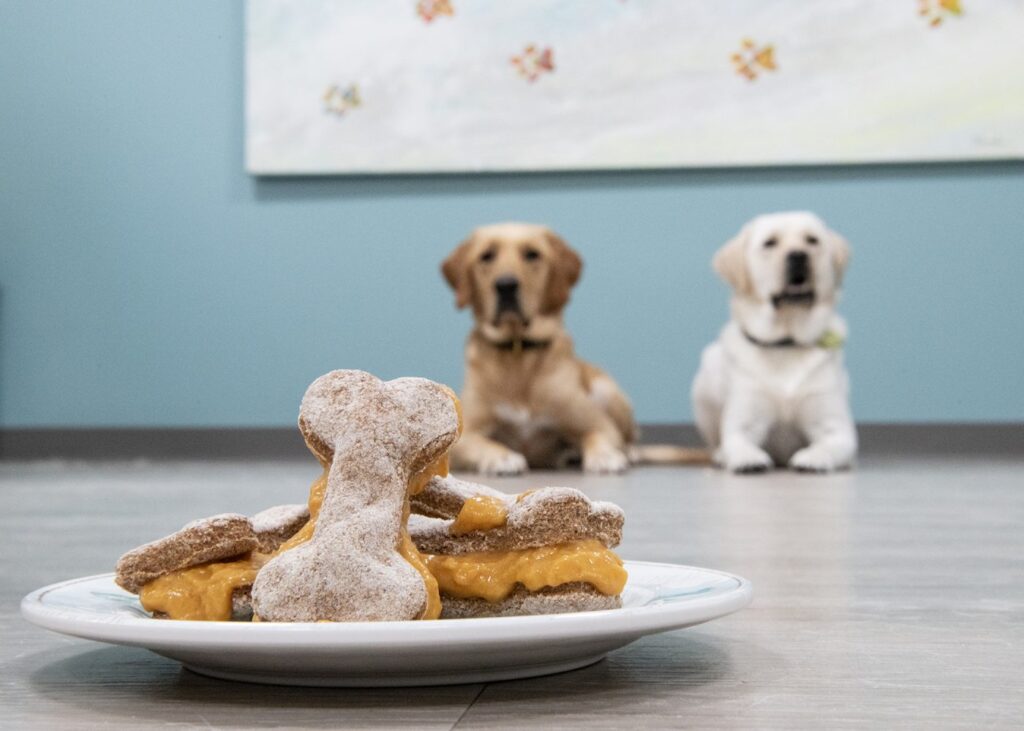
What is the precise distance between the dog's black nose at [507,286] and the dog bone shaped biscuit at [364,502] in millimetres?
2679

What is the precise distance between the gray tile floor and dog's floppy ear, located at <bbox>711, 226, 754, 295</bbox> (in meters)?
1.72

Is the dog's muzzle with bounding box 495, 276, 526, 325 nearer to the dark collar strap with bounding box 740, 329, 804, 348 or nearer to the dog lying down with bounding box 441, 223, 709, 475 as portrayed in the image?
the dog lying down with bounding box 441, 223, 709, 475

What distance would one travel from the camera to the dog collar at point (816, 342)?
336cm

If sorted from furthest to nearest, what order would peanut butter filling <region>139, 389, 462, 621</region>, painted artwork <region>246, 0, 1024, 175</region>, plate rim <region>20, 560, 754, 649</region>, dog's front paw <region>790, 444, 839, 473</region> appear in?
painted artwork <region>246, 0, 1024, 175</region>, dog's front paw <region>790, 444, 839, 473</region>, peanut butter filling <region>139, 389, 462, 621</region>, plate rim <region>20, 560, 754, 649</region>

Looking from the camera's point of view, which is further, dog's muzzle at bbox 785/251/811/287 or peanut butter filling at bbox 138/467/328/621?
dog's muzzle at bbox 785/251/811/287

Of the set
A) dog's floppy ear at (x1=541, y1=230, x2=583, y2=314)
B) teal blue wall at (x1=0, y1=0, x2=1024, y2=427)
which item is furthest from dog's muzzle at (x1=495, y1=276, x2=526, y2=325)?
teal blue wall at (x1=0, y1=0, x2=1024, y2=427)

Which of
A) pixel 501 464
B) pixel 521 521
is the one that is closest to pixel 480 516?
pixel 521 521

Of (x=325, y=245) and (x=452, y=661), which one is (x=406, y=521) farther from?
(x=325, y=245)

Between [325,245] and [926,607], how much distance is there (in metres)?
3.43

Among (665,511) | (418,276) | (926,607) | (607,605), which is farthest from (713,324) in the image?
(607,605)

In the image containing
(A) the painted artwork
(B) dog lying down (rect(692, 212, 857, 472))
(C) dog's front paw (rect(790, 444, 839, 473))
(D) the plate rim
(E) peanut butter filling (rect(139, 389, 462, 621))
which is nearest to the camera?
(D) the plate rim

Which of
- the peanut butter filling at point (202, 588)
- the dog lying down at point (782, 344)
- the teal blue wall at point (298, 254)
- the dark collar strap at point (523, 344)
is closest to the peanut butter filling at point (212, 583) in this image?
the peanut butter filling at point (202, 588)

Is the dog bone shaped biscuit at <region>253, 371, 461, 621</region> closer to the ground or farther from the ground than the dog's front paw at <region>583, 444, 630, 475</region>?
farther from the ground

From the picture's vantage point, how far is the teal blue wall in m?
3.94
